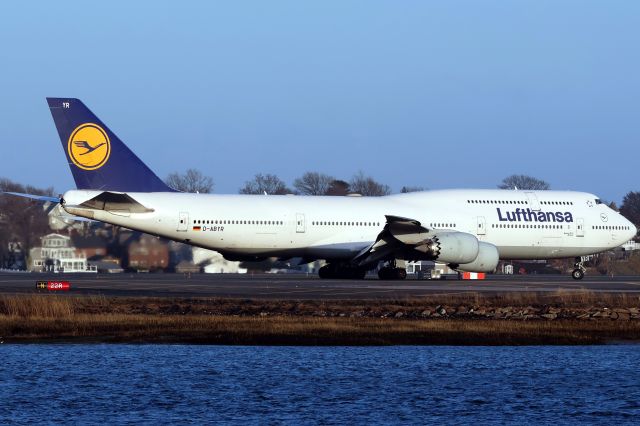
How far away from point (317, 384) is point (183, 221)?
98.8 ft

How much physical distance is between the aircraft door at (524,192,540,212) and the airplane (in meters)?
0.06

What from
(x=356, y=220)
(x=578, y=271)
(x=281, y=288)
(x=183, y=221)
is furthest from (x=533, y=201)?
(x=281, y=288)

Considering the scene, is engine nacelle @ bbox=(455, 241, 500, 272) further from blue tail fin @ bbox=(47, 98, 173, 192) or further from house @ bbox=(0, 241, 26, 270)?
house @ bbox=(0, 241, 26, 270)

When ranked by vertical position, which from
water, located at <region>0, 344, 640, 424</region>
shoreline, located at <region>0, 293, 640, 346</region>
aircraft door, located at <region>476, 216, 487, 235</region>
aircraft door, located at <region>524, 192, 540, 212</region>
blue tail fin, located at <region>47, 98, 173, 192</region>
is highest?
blue tail fin, located at <region>47, 98, 173, 192</region>

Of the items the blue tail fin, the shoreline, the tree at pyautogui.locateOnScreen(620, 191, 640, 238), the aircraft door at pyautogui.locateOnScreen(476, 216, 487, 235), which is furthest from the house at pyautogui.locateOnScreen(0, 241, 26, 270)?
the tree at pyautogui.locateOnScreen(620, 191, 640, 238)

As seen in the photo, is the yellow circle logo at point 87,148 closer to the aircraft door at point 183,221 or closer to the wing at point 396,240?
the aircraft door at point 183,221

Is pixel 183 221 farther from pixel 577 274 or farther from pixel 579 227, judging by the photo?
pixel 577 274

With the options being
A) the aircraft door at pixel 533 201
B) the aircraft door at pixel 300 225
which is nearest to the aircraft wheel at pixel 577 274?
the aircraft door at pixel 533 201

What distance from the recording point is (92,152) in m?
53.2

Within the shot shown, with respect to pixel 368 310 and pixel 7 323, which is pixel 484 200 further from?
pixel 7 323

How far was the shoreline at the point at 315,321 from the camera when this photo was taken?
30250 millimetres

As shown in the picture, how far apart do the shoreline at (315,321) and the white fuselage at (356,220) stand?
14.9 m

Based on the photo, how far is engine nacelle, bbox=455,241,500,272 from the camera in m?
54.8

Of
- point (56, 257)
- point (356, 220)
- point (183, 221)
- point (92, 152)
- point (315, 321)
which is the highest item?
point (92, 152)
